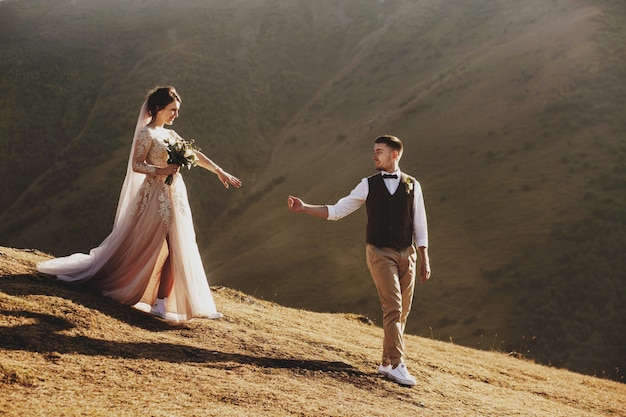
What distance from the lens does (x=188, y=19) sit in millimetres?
67250

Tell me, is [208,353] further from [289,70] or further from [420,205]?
[289,70]

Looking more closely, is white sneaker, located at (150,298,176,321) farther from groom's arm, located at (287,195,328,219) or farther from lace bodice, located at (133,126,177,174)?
groom's arm, located at (287,195,328,219)

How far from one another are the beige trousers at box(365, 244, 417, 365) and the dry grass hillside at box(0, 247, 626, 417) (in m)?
0.42

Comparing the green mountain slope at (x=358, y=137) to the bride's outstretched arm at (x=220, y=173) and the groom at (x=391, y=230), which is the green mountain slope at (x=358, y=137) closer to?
the groom at (x=391, y=230)

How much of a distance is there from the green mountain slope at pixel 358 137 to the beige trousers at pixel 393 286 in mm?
14718

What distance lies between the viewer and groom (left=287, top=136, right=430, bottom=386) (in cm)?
659

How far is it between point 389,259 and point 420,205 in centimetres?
71

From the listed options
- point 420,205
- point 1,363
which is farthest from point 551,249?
point 1,363

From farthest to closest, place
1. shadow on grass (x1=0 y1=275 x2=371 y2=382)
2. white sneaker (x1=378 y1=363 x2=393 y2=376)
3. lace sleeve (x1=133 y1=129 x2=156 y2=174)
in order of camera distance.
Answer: lace sleeve (x1=133 y1=129 x2=156 y2=174)
white sneaker (x1=378 y1=363 x2=393 y2=376)
shadow on grass (x1=0 y1=275 x2=371 y2=382)

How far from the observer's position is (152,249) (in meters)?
6.93

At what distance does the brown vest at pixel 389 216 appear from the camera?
6.62m

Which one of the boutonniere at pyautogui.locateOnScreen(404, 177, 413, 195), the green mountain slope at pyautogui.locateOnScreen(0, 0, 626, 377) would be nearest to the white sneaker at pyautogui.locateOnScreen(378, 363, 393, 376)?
the boutonniere at pyautogui.locateOnScreen(404, 177, 413, 195)

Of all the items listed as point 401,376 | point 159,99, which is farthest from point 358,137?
point 401,376

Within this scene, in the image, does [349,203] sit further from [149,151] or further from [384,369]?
[149,151]
